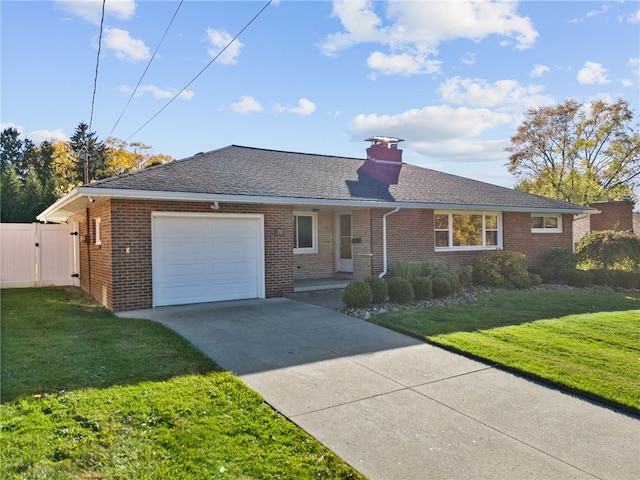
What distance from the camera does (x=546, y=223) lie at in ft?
55.3

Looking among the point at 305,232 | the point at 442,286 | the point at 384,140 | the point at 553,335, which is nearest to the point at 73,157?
the point at 384,140

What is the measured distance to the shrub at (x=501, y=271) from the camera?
13.1 m

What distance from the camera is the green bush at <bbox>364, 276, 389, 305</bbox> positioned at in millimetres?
9664

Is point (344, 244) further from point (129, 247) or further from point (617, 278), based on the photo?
point (617, 278)

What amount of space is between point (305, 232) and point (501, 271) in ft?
20.3

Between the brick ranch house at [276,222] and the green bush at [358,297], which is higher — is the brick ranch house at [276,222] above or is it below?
above

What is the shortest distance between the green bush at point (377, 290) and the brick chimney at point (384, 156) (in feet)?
23.9

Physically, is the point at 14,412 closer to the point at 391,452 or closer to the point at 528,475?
the point at 391,452

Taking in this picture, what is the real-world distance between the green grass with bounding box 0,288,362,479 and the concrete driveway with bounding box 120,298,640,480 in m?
0.32

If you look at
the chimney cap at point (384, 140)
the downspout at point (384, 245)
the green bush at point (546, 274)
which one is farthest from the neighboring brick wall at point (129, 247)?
the green bush at point (546, 274)

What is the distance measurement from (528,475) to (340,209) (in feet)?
35.6

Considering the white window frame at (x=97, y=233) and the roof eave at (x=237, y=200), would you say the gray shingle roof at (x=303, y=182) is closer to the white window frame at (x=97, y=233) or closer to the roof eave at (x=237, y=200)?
the roof eave at (x=237, y=200)

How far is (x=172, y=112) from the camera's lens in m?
15.7

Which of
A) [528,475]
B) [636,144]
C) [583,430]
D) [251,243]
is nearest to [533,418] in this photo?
[583,430]
